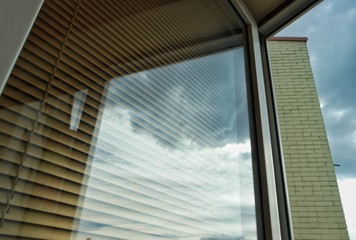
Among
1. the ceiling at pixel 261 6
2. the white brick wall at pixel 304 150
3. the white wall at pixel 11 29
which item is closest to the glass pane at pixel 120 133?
the white wall at pixel 11 29

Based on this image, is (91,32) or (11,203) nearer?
(11,203)

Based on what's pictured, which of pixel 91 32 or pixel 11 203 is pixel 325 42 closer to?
pixel 91 32

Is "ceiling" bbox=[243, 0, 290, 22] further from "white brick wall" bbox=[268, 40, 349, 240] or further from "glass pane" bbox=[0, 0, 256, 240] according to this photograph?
"glass pane" bbox=[0, 0, 256, 240]

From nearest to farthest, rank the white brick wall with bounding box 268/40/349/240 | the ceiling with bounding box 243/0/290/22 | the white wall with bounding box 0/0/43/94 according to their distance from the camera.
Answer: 1. the white wall with bounding box 0/0/43/94
2. the ceiling with bounding box 243/0/290/22
3. the white brick wall with bounding box 268/40/349/240

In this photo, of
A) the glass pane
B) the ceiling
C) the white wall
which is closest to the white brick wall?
the ceiling

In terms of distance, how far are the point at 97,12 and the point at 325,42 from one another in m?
1.47

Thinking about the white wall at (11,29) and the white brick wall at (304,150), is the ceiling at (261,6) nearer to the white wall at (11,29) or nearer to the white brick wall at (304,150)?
the white brick wall at (304,150)

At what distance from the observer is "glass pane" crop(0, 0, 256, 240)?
48 centimetres

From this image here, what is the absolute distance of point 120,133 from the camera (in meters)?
0.69

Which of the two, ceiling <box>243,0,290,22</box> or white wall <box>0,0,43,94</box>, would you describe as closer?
white wall <box>0,0,43,94</box>

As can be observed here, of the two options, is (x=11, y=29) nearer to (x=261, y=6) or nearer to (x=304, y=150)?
(x=261, y=6)

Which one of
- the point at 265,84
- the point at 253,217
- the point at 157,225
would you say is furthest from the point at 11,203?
the point at 265,84

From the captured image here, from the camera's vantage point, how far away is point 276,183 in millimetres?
1375

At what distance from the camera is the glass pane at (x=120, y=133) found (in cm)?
48
